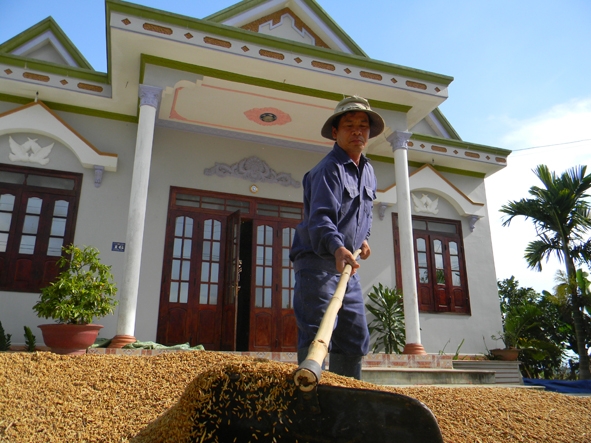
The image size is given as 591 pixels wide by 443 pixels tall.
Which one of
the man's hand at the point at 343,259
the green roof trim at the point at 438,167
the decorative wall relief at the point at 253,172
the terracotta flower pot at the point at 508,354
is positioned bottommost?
the terracotta flower pot at the point at 508,354

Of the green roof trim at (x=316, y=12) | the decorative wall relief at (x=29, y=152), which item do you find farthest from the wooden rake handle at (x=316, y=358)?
the green roof trim at (x=316, y=12)

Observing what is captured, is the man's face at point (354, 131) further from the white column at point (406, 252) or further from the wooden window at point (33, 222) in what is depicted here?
the wooden window at point (33, 222)

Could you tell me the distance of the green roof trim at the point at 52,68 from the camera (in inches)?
272

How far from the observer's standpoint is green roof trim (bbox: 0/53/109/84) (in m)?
6.91

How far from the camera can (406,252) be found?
7.29m

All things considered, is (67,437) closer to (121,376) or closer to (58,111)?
(121,376)

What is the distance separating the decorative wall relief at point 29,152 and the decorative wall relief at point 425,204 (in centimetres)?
662

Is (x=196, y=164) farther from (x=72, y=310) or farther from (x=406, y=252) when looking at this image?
(x=406, y=252)

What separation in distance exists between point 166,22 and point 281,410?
592cm

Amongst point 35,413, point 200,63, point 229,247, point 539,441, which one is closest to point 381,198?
point 229,247

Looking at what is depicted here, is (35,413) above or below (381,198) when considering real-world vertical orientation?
below

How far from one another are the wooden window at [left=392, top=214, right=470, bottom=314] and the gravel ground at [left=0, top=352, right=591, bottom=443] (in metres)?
5.58

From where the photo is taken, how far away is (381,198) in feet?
29.4

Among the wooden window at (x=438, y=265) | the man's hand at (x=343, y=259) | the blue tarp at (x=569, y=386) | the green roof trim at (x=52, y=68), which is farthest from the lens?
the wooden window at (x=438, y=265)
